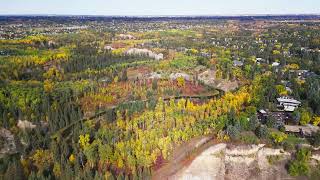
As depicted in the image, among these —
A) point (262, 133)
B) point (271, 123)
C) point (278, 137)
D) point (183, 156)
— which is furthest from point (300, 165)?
point (183, 156)

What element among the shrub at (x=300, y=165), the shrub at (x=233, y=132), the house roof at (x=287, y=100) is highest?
the house roof at (x=287, y=100)

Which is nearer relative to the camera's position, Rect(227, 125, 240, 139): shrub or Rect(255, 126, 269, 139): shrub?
Rect(227, 125, 240, 139): shrub

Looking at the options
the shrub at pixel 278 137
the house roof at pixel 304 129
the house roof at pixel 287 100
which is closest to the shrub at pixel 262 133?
the shrub at pixel 278 137

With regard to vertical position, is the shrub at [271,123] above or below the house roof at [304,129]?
above

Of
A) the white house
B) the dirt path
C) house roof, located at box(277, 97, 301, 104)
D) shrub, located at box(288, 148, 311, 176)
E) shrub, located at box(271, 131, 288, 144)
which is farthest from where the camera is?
house roof, located at box(277, 97, 301, 104)

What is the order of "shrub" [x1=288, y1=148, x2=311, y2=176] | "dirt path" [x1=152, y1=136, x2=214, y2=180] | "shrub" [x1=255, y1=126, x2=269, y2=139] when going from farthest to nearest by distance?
"shrub" [x1=255, y1=126, x2=269, y2=139]
"shrub" [x1=288, y1=148, x2=311, y2=176]
"dirt path" [x1=152, y1=136, x2=214, y2=180]

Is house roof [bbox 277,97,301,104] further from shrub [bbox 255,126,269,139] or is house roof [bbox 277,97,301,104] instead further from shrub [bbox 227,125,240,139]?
shrub [bbox 227,125,240,139]

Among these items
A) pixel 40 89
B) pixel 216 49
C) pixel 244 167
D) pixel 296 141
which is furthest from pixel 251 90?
pixel 216 49

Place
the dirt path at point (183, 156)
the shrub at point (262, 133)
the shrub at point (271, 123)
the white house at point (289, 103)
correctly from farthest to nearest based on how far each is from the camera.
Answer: the white house at point (289, 103), the shrub at point (271, 123), the shrub at point (262, 133), the dirt path at point (183, 156)

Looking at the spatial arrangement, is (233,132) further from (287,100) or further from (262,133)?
(287,100)

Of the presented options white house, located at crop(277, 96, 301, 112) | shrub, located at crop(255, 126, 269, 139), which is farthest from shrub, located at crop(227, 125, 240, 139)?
white house, located at crop(277, 96, 301, 112)

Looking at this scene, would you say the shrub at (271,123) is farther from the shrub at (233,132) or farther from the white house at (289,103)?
the white house at (289,103)

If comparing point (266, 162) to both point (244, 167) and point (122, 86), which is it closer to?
point (244, 167)
